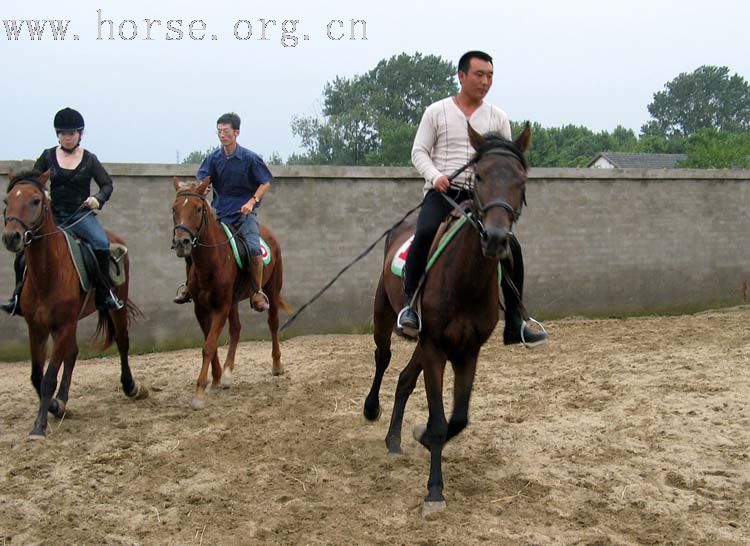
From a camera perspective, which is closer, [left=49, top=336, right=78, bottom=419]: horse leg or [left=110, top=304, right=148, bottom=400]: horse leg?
[left=49, top=336, right=78, bottom=419]: horse leg

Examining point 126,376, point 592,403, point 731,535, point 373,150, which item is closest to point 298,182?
point 126,376

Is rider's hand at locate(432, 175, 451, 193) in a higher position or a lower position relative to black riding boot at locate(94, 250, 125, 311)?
higher

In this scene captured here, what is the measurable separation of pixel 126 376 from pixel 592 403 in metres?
4.66

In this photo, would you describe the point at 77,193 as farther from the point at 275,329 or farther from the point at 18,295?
the point at 275,329

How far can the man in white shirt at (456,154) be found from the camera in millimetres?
5086

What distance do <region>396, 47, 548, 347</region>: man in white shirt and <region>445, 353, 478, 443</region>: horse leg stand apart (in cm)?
37

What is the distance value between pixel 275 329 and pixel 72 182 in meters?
3.12

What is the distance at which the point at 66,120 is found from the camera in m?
6.90

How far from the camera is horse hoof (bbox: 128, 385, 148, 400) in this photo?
7.89m

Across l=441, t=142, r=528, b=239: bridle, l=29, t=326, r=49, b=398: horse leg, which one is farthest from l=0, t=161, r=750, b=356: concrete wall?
l=441, t=142, r=528, b=239: bridle

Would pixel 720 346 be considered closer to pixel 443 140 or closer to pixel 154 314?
pixel 443 140

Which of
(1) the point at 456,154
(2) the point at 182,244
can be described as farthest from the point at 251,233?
(1) the point at 456,154

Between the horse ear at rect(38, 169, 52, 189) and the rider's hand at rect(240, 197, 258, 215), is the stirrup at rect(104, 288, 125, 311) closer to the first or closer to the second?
the horse ear at rect(38, 169, 52, 189)

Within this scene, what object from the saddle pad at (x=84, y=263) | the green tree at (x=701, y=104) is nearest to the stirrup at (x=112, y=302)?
the saddle pad at (x=84, y=263)
